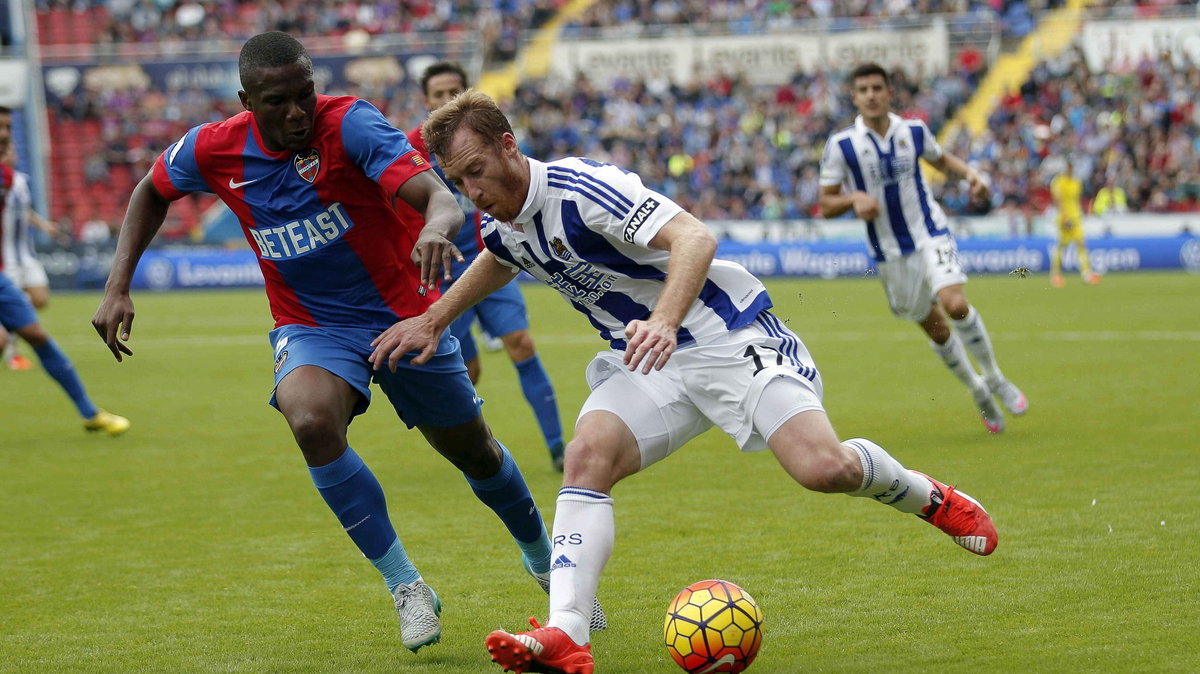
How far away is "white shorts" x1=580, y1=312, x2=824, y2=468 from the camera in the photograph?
458 centimetres

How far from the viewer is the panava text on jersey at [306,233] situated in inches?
198

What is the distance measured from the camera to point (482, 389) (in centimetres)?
1318

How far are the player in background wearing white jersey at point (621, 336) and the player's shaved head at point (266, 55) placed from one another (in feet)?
2.30

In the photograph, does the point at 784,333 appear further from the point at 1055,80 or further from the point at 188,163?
the point at 1055,80

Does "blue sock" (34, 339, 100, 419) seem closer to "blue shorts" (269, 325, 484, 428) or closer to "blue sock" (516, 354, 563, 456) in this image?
"blue sock" (516, 354, 563, 456)

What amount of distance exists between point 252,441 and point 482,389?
3.13 meters

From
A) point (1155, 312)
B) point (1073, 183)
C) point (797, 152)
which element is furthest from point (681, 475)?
point (797, 152)

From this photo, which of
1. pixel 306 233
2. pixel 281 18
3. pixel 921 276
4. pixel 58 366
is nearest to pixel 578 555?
pixel 306 233

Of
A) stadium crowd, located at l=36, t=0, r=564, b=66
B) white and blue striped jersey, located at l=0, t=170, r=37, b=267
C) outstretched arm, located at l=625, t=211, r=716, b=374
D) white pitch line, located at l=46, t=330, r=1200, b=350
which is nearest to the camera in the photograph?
outstretched arm, located at l=625, t=211, r=716, b=374

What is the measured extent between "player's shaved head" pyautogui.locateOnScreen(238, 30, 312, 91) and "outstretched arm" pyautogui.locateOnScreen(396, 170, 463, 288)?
0.55m

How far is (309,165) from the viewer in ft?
16.4

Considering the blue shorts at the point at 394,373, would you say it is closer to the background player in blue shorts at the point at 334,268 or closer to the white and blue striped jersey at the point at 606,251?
the background player in blue shorts at the point at 334,268

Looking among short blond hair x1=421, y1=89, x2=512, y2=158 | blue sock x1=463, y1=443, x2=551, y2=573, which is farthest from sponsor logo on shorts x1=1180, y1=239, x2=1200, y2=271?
short blond hair x1=421, y1=89, x2=512, y2=158

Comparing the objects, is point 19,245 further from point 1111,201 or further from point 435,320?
point 1111,201
